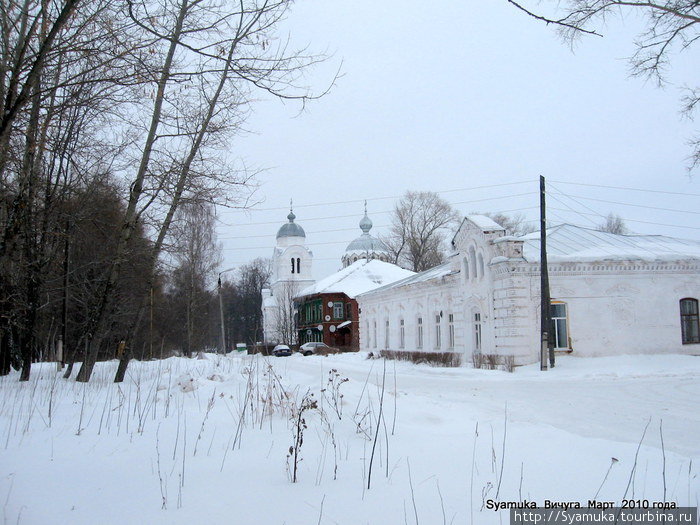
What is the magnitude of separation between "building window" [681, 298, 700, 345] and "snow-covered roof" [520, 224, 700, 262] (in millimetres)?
1757

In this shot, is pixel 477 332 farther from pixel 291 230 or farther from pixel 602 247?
pixel 291 230

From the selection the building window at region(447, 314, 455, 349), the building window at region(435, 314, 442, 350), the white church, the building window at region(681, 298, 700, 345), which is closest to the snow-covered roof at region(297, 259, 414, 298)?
the white church

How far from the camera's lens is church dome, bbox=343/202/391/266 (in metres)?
60.7

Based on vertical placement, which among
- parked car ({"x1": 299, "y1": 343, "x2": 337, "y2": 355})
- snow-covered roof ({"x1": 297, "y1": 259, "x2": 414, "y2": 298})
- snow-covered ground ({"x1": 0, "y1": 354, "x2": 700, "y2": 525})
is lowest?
parked car ({"x1": 299, "y1": 343, "x2": 337, "y2": 355})

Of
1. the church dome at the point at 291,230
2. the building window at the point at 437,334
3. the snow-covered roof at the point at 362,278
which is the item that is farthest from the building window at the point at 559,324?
the church dome at the point at 291,230

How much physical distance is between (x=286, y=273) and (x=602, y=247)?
48.8 meters

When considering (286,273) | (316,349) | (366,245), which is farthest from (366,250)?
(316,349)

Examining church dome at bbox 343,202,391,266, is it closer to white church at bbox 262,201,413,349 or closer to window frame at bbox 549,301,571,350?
white church at bbox 262,201,413,349

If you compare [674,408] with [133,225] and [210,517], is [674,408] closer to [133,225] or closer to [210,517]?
[210,517]

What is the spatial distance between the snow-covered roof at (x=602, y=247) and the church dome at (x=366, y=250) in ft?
114

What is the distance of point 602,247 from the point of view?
2367 centimetres

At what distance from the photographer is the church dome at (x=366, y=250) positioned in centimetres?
6072

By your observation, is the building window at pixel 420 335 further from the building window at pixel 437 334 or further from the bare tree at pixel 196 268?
the bare tree at pixel 196 268

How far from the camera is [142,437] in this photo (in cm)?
546
